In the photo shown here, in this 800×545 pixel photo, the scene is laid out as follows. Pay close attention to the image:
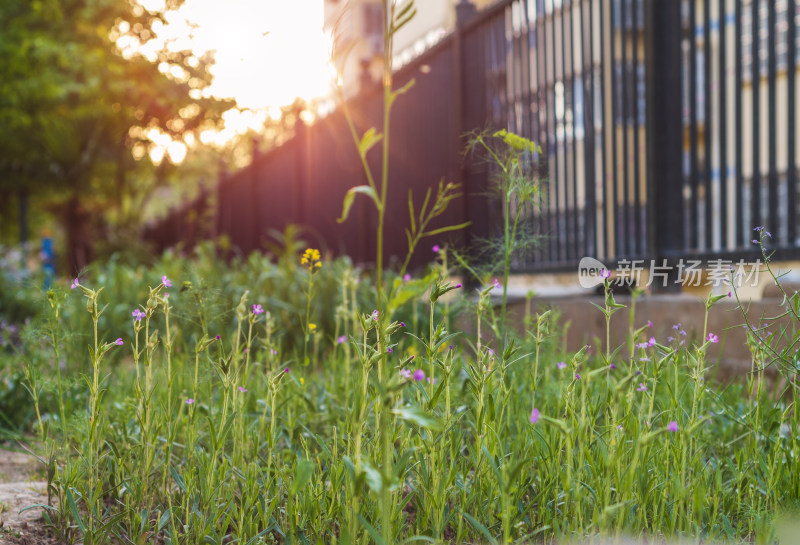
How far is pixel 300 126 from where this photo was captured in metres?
8.59

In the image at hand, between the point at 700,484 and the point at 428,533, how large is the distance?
→ 0.61m

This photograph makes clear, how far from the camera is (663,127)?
3.93 metres

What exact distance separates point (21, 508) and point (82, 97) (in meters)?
15.0

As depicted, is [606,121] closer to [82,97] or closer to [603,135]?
[603,135]

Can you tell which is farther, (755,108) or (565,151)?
(565,151)

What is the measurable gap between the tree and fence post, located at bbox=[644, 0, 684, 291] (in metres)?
10.6

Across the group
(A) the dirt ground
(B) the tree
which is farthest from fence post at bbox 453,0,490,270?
(B) the tree

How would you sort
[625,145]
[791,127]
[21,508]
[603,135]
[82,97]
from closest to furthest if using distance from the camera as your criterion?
1. [21,508]
2. [791,127]
3. [625,145]
4. [603,135]
5. [82,97]

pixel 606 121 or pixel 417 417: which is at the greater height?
pixel 606 121

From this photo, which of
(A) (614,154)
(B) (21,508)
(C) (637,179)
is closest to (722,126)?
(C) (637,179)

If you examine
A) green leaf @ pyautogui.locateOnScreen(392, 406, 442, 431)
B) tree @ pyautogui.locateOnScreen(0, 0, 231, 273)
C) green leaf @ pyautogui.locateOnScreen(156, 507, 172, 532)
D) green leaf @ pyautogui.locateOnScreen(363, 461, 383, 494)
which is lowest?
green leaf @ pyautogui.locateOnScreen(156, 507, 172, 532)

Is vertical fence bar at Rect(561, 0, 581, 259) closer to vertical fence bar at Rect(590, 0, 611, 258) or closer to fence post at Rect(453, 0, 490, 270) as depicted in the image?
vertical fence bar at Rect(590, 0, 611, 258)

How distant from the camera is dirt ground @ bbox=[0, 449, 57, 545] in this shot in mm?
1498

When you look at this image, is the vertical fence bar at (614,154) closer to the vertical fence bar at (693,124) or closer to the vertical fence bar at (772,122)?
the vertical fence bar at (693,124)
